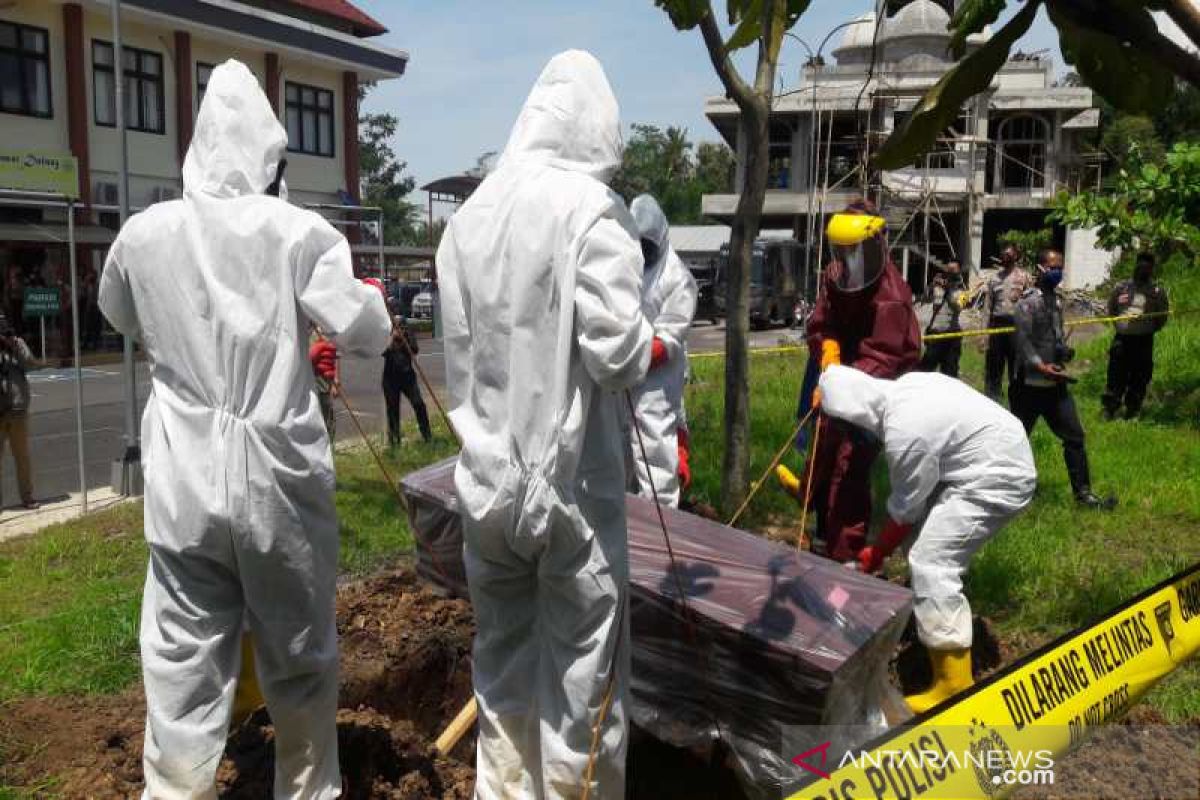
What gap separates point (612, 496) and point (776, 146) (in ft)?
106

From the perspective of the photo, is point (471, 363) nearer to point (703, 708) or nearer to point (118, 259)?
point (118, 259)

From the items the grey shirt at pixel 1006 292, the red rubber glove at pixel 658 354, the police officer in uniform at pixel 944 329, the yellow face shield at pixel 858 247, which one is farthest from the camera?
the police officer in uniform at pixel 944 329

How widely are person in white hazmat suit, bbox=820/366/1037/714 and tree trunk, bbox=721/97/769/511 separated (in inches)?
64.5

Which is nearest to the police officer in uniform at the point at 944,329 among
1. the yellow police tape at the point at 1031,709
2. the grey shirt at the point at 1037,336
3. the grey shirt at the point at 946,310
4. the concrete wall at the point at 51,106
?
the grey shirt at the point at 946,310

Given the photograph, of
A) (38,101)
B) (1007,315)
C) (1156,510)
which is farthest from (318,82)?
(1156,510)

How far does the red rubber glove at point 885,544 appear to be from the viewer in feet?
12.6

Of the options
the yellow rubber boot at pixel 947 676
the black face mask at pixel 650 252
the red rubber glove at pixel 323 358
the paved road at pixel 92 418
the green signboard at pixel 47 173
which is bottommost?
the paved road at pixel 92 418

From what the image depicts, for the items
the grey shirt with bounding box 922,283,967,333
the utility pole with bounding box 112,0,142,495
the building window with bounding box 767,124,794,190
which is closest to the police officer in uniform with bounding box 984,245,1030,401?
the grey shirt with bounding box 922,283,967,333

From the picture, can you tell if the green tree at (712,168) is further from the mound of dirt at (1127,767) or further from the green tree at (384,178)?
the mound of dirt at (1127,767)

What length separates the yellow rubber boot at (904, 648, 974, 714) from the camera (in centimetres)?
371

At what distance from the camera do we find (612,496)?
8.75ft

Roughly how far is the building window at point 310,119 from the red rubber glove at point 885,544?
21.6m

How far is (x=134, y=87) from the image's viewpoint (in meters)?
20.4

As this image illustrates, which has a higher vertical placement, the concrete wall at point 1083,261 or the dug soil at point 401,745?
the concrete wall at point 1083,261
